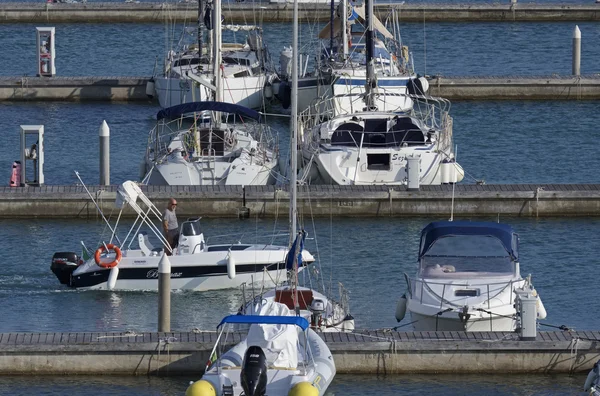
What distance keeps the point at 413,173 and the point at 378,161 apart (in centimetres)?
159

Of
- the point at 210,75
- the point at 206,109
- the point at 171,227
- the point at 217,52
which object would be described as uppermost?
→ the point at 217,52

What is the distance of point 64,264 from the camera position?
2942cm

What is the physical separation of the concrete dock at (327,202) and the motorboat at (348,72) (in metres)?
6.00

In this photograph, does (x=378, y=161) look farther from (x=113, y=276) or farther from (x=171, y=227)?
(x=113, y=276)

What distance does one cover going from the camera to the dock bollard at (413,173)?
34312mm

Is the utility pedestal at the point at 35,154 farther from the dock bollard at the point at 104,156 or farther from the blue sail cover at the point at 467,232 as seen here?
the blue sail cover at the point at 467,232

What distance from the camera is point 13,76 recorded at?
169ft

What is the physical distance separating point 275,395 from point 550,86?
1078 inches

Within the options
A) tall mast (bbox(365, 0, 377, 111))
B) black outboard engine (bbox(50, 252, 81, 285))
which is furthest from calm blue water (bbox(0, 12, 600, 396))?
tall mast (bbox(365, 0, 377, 111))

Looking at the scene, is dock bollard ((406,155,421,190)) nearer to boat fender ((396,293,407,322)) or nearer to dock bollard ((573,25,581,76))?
boat fender ((396,293,407,322))

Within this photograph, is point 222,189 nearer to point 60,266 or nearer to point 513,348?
point 60,266

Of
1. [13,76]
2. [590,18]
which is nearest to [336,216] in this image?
[13,76]

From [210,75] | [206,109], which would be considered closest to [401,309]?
[206,109]

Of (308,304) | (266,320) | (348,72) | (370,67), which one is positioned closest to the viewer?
(266,320)
